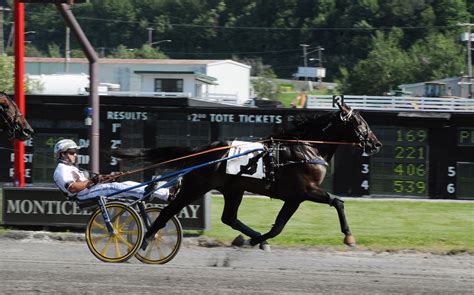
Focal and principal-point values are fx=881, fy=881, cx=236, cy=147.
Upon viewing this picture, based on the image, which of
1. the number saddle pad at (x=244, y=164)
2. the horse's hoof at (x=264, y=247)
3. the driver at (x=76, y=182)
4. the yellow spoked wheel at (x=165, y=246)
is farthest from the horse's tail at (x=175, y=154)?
the horse's hoof at (x=264, y=247)

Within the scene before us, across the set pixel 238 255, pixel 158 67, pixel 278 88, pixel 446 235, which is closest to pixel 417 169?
pixel 446 235

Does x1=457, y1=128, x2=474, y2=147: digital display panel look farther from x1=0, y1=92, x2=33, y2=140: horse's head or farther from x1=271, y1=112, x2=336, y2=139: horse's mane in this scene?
x1=0, y1=92, x2=33, y2=140: horse's head

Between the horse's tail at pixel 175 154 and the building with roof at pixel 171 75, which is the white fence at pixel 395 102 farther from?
the horse's tail at pixel 175 154

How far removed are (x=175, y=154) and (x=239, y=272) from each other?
78.5 inches

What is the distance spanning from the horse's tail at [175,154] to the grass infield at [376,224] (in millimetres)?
2261

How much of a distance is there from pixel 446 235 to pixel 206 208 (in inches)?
142

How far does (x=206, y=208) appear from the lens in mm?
13000

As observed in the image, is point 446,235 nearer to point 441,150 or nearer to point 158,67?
point 441,150

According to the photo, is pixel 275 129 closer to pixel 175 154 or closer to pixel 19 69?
pixel 19 69

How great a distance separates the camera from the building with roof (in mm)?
41812

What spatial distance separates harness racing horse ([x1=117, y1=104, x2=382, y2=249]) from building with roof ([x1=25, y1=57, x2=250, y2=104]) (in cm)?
2259

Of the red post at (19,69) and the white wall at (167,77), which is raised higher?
the white wall at (167,77)

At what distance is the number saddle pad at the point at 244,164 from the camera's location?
33.7 feet

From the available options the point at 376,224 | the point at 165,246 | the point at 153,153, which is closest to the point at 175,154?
the point at 153,153
